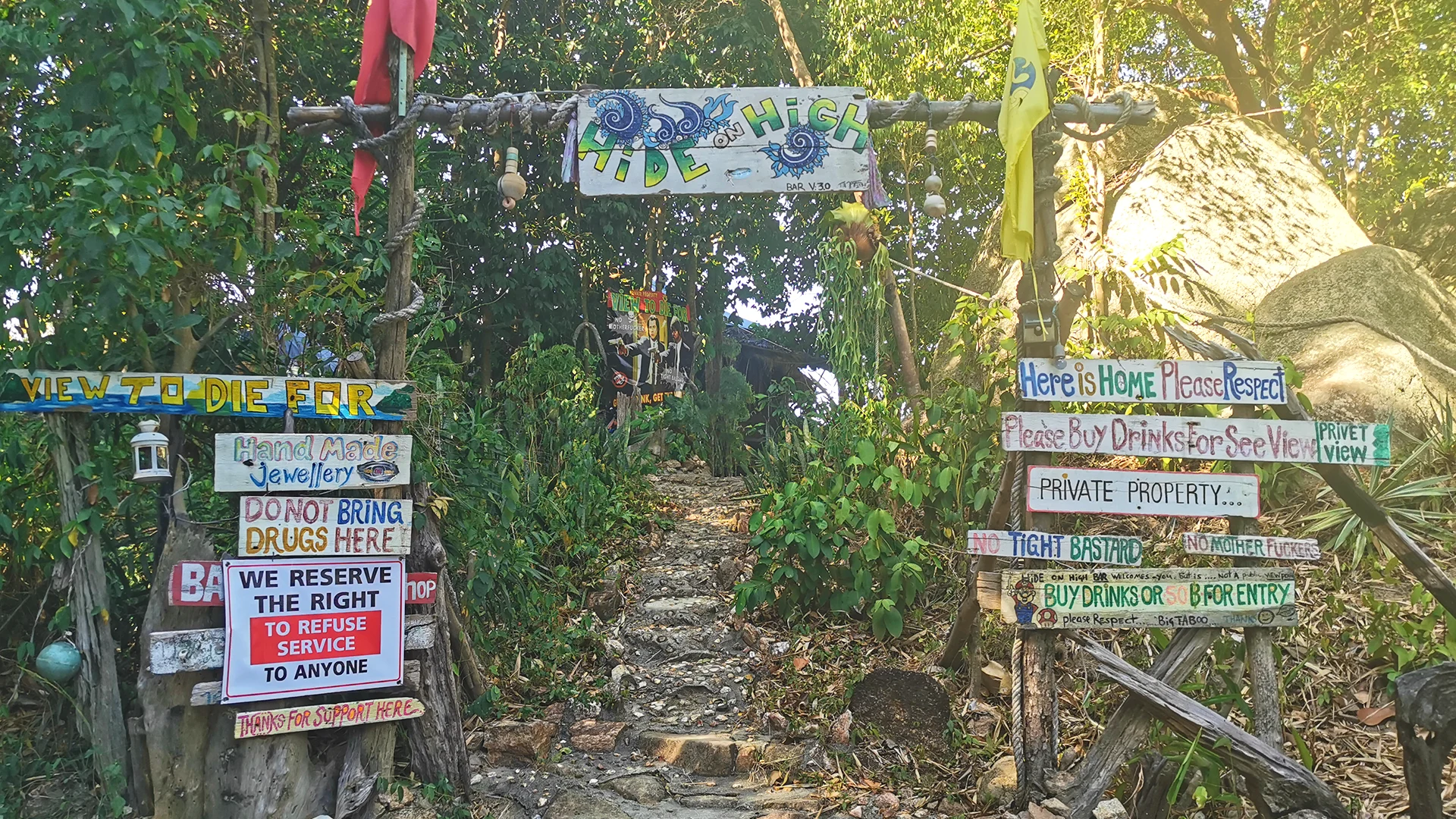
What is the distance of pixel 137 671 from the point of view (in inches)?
165

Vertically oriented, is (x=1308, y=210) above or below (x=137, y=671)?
above

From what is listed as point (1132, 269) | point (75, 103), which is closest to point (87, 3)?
point (75, 103)

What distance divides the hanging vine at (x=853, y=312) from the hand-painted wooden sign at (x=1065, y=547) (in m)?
3.46

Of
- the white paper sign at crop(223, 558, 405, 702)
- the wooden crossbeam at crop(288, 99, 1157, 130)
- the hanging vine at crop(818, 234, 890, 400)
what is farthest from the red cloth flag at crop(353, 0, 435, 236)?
the hanging vine at crop(818, 234, 890, 400)

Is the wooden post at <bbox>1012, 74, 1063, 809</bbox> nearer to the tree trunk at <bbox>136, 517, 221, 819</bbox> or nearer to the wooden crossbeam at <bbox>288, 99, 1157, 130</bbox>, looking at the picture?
the wooden crossbeam at <bbox>288, 99, 1157, 130</bbox>

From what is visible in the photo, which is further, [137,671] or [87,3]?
[137,671]

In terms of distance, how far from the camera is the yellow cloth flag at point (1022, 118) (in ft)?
13.7

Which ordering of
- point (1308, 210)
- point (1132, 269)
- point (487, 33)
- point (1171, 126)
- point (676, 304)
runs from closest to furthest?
point (1132, 269)
point (1308, 210)
point (1171, 126)
point (487, 33)
point (676, 304)

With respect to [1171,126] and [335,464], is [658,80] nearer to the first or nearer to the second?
[1171,126]

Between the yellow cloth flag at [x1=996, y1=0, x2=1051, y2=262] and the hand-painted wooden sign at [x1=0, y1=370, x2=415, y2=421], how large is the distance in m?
3.21

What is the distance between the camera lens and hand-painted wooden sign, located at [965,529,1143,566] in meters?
4.05

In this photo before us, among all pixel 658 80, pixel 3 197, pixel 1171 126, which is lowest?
pixel 3 197

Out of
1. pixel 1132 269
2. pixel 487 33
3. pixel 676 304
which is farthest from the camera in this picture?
pixel 676 304

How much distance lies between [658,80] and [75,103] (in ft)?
29.9
